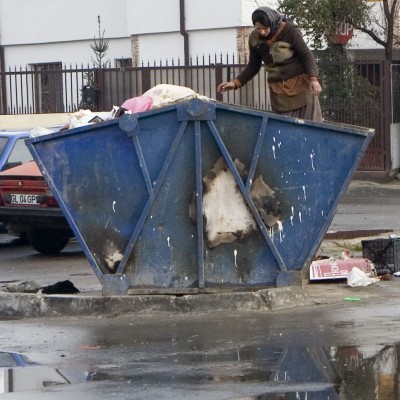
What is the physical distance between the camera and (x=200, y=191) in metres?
9.33

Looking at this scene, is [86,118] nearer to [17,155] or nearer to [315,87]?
[315,87]

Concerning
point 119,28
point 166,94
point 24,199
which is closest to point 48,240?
point 24,199

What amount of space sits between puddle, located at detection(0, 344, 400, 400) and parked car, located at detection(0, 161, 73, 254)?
6.27 meters

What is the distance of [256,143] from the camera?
9.27 m

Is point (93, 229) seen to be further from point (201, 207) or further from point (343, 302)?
point (343, 302)

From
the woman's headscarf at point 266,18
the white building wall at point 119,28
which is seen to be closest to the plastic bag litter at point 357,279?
the woman's headscarf at point 266,18

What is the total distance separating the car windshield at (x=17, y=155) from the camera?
15.6 meters

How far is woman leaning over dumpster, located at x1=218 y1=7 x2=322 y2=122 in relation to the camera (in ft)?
33.2

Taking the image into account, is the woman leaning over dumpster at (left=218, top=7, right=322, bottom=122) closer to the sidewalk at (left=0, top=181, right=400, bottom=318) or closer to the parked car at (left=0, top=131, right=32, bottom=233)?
the sidewalk at (left=0, top=181, right=400, bottom=318)

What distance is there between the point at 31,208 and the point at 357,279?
17.2ft

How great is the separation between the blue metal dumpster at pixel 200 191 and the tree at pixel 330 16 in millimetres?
15290

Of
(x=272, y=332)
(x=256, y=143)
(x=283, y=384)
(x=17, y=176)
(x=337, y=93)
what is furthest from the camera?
(x=337, y=93)

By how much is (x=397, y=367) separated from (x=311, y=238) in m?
2.44

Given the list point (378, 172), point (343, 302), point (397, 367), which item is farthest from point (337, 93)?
point (397, 367)
